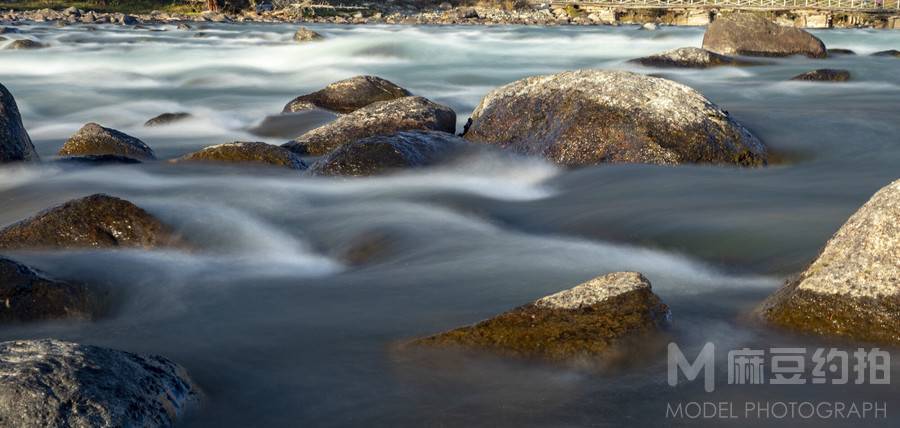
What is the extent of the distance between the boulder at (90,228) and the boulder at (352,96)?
6809 mm

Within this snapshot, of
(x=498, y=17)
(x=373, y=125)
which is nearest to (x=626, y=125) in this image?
(x=373, y=125)

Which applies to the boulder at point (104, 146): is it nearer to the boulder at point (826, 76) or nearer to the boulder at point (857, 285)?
the boulder at point (857, 285)

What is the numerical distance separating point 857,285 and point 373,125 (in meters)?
6.84

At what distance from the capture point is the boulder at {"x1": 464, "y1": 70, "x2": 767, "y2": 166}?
9.28 metres

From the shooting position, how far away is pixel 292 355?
4.90 m

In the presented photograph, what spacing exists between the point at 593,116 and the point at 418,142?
1827 mm

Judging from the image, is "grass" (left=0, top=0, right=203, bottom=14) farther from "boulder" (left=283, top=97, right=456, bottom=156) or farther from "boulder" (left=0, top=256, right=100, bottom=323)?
"boulder" (left=0, top=256, right=100, bottom=323)

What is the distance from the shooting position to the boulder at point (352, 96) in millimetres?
13688

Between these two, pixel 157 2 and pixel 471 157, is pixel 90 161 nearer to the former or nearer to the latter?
pixel 471 157

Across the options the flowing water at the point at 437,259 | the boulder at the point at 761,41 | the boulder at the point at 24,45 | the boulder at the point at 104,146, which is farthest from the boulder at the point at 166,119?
the boulder at the point at 24,45

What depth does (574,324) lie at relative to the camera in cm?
457

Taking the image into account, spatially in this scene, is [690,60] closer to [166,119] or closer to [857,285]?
[166,119]

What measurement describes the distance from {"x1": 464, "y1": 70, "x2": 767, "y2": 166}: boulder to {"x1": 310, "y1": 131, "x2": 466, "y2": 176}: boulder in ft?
2.78

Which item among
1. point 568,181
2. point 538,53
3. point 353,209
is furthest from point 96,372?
point 538,53
